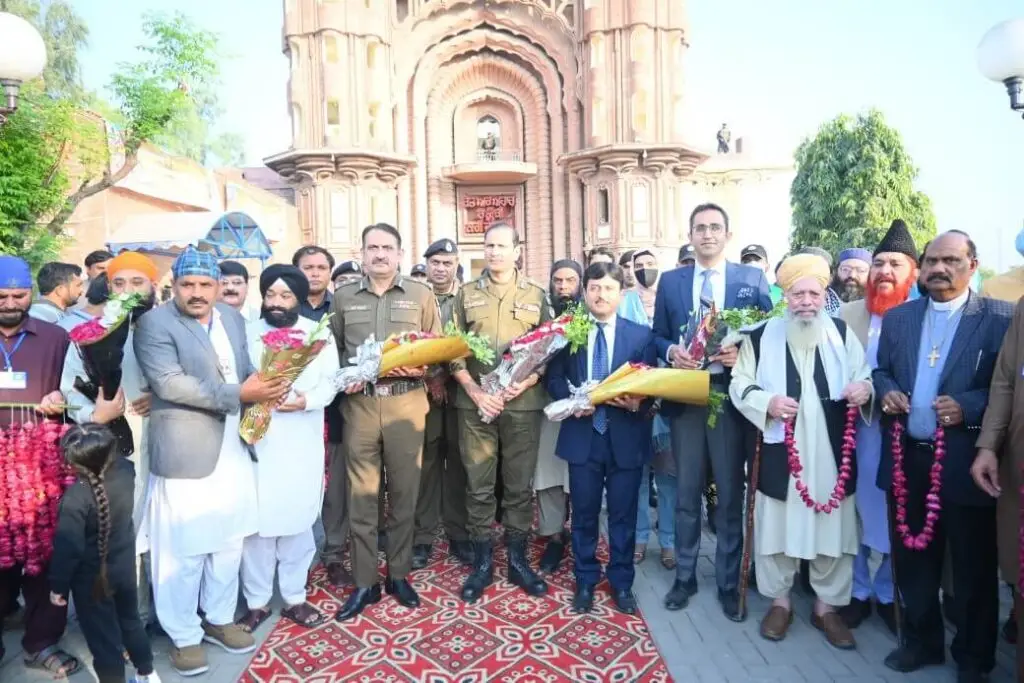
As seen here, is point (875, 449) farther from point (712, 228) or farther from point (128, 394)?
point (128, 394)

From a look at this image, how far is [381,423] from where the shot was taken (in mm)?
3918

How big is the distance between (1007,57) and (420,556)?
5.94 m

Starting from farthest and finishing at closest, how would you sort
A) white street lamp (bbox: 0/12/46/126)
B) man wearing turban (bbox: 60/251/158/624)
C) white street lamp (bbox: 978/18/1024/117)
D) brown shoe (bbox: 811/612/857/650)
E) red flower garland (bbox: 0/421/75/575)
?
white street lamp (bbox: 978/18/1024/117) < white street lamp (bbox: 0/12/46/126) < brown shoe (bbox: 811/612/857/650) < man wearing turban (bbox: 60/251/158/624) < red flower garland (bbox: 0/421/75/575)

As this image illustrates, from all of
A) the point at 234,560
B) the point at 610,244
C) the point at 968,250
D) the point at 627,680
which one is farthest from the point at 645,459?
the point at 610,244

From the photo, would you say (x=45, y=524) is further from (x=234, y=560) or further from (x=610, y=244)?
(x=610, y=244)

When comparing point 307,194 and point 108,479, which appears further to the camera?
point 307,194

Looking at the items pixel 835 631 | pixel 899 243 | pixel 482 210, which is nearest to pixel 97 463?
pixel 835 631

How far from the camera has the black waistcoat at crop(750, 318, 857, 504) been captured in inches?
136

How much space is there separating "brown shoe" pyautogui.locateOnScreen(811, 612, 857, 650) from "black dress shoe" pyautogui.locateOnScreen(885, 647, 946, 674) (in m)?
0.19

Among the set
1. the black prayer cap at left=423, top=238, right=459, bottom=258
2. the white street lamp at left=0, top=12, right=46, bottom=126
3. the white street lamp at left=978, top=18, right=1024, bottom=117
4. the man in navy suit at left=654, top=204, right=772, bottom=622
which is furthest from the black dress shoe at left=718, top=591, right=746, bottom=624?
the white street lamp at left=0, top=12, right=46, bottom=126

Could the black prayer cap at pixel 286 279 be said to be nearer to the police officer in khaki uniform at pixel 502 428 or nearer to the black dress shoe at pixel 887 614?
the police officer in khaki uniform at pixel 502 428

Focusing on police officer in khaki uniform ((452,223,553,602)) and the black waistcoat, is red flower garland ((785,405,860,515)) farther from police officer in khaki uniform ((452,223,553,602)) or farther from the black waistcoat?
police officer in khaki uniform ((452,223,553,602))

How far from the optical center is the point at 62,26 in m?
21.7

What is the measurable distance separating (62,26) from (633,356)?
84.2 ft
